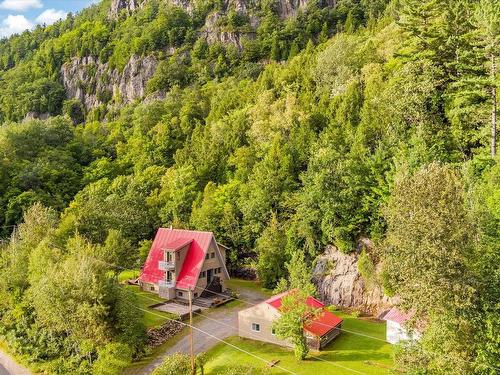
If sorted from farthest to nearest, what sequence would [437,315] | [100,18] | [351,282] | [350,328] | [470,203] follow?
1. [100,18]
2. [351,282]
3. [350,328]
4. [470,203]
5. [437,315]

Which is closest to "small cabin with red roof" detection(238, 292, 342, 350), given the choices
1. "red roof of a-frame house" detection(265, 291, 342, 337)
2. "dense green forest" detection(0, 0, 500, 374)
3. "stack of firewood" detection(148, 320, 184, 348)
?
"red roof of a-frame house" detection(265, 291, 342, 337)

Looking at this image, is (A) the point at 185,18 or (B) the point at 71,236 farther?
(A) the point at 185,18

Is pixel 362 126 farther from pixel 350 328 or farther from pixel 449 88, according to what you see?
pixel 350 328

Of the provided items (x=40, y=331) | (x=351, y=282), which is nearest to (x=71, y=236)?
(x=40, y=331)

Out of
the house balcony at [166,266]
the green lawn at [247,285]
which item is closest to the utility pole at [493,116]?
the green lawn at [247,285]

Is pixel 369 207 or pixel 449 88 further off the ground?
pixel 449 88

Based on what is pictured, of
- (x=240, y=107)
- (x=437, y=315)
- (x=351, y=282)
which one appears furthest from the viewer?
(x=240, y=107)

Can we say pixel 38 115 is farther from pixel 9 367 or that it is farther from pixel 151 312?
pixel 9 367
